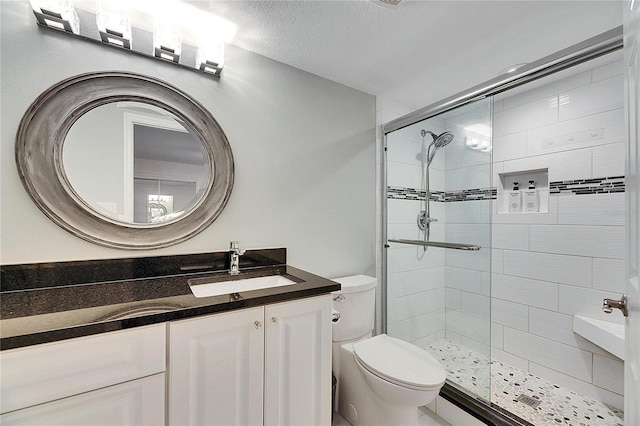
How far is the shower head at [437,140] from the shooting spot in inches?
72.4

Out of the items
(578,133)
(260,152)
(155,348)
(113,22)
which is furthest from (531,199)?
(113,22)

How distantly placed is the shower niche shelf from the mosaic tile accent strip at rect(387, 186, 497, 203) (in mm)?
109

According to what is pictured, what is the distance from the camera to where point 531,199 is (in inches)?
86.8

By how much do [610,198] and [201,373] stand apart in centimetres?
248

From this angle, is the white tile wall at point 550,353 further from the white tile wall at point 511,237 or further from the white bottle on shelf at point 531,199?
the white bottle on shelf at point 531,199

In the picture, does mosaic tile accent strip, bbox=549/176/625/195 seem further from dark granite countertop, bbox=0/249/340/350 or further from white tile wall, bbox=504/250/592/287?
dark granite countertop, bbox=0/249/340/350

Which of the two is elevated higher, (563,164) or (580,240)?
(563,164)

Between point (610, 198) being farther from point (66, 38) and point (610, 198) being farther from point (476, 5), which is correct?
point (66, 38)

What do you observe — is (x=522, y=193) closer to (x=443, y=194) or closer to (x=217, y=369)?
(x=443, y=194)

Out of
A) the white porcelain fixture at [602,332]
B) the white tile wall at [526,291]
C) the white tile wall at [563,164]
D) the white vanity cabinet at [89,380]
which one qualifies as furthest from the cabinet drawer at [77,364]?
the white tile wall at [563,164]

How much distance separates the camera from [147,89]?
135 centimetres

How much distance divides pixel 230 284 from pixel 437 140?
1.58 metres

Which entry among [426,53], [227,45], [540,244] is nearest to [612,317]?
[540,244]

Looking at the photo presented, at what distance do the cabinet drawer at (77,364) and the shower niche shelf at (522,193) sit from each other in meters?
2.53
